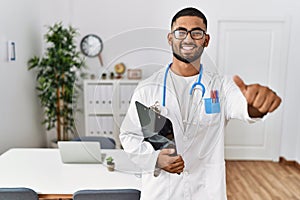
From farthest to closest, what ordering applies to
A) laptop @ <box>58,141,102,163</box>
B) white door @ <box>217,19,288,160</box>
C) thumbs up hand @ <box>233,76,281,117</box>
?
white door @ <box>217,19,288,160</box>
laptop @ <box>58,141,102,163</box>
thumbs up hand @ <box>233,76,281,117</box>

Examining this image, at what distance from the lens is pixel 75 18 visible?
11.7 feet

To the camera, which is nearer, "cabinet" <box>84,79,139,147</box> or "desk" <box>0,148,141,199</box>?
"cabinet" <box>84,79,139,147</box>

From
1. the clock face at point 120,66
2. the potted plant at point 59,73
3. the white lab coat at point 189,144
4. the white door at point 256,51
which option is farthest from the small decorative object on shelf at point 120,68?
the white door at point 256,51

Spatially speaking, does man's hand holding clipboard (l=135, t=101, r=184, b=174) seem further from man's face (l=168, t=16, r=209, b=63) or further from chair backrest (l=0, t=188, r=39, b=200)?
chair backrest (l=0, t=188, r=39, b=200)

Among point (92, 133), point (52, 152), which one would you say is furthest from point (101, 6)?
point (92, 133)

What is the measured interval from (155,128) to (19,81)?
248cm

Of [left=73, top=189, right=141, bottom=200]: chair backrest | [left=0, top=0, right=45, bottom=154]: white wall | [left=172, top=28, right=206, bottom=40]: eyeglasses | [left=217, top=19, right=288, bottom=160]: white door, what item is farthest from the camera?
[left=217, top=19, right=288, bottom=160]: white door

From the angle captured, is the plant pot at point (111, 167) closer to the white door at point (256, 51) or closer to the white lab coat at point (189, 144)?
the white lab coat at point (189, 144)

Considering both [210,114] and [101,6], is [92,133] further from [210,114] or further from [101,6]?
[101,6]

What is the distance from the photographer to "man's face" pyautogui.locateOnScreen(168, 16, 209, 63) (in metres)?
0.84

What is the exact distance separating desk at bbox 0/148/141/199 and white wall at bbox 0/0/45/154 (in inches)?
31.3

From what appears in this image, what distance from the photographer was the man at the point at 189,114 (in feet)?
2.84

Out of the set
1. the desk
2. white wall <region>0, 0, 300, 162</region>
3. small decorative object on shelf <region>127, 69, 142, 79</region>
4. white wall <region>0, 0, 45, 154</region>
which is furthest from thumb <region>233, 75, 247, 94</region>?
white wall <region>0, 0, 300, 162</region>

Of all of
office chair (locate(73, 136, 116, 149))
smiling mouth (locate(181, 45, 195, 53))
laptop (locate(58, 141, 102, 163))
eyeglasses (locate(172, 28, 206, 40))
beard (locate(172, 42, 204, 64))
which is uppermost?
eyeglasses (locate(172, 28, 206, 40))
